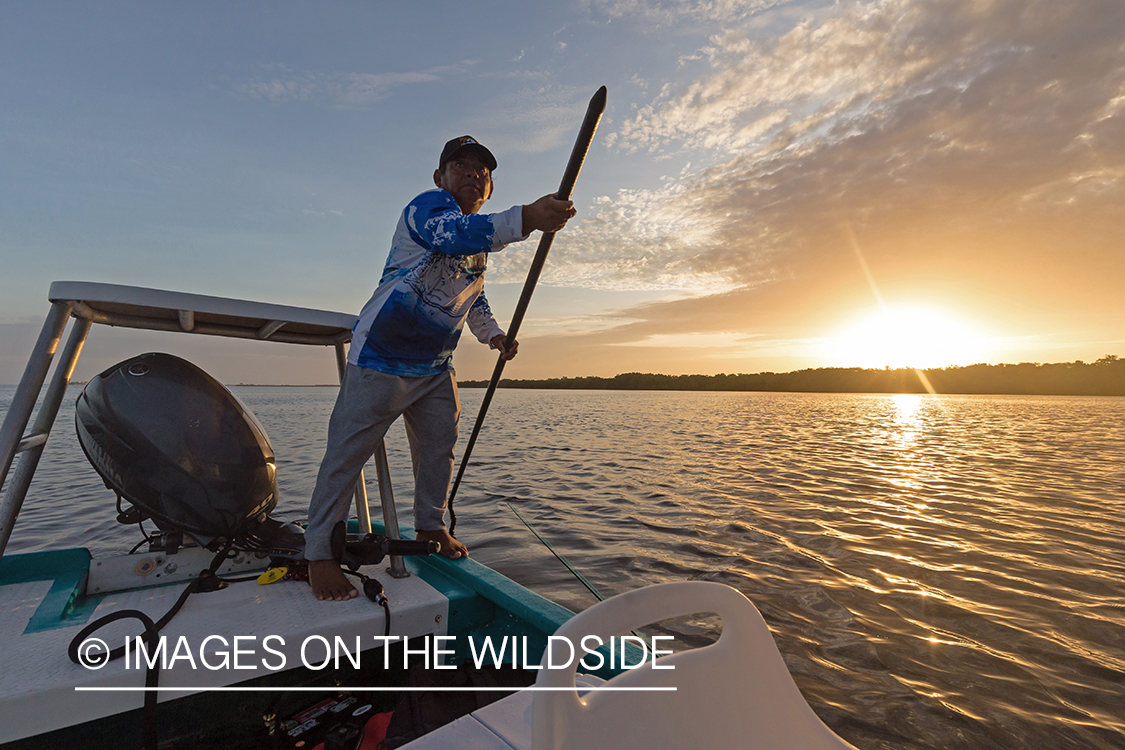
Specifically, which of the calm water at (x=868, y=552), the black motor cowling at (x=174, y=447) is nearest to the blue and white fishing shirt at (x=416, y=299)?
the black motor cowling at (x=174, y=447)

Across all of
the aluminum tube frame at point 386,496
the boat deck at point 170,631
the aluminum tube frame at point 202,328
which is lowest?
the boat deck at point 170,631

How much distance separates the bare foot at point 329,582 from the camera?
2252 millimetres

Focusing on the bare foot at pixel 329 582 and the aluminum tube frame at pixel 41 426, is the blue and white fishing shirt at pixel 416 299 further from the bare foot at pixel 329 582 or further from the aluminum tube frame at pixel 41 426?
the aluminum tube frame at pixel 41 426

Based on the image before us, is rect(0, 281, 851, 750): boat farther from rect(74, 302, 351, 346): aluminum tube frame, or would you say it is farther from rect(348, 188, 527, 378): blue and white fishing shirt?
rect(348, 188, 527, 378): blue and white fishing shirt

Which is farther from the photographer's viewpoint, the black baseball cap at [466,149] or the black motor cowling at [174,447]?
the black baseball cap at [466,149]

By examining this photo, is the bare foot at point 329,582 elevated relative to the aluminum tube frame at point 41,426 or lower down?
lower down

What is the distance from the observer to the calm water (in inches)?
112

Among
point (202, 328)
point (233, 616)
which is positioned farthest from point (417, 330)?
point (233, 616)

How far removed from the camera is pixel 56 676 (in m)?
1.56

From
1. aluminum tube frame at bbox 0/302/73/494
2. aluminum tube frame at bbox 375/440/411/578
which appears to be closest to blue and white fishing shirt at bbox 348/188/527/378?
aluminum tube frame at bbox 375/440/411/578

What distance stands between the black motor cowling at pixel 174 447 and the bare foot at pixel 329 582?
0.49m

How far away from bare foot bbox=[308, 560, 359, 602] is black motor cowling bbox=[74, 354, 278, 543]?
49 cm

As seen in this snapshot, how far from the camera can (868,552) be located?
5.05m

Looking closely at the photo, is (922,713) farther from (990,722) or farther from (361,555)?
(361,555)
